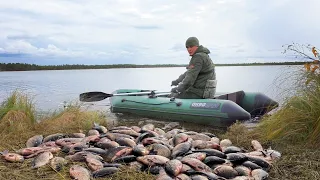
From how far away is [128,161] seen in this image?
4707 millimetres

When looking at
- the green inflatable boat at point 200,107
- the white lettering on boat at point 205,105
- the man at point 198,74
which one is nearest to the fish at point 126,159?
the green inflatable boat at point 200,107

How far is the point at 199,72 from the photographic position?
968 cm

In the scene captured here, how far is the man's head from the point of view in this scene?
9.75 m

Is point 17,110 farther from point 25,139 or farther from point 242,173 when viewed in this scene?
point 242,173

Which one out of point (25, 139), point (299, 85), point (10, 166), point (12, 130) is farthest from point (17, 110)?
point (299, 85)

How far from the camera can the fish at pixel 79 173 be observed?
4207 millimetres

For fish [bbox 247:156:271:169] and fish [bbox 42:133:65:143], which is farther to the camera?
fish [bbox 42:133:65:143]

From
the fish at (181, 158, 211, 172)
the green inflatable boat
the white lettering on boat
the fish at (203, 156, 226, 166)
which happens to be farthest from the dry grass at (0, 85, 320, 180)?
the white lettering on boat

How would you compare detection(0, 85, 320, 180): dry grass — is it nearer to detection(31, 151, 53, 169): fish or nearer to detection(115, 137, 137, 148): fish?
detection(31, 151, 53, 169): fish

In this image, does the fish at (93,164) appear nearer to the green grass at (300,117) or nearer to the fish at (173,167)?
the fish at (173,167)

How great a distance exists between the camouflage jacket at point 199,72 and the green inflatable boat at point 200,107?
43 centimetres

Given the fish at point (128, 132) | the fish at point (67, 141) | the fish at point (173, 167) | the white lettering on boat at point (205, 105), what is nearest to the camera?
the fish at point (173, 167)

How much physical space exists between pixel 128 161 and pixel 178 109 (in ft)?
16.3

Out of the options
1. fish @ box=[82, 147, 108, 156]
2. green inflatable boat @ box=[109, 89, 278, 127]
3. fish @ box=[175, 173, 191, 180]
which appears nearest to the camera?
fish @ box=[175, 173, 191, 180]
